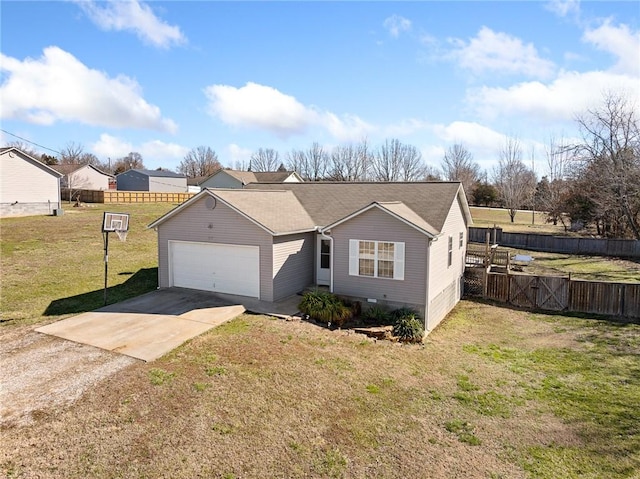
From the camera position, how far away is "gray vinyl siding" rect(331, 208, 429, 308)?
14.3m

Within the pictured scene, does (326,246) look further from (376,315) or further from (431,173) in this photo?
(431,173)

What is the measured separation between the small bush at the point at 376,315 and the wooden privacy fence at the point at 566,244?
16494 mm

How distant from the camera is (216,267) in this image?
16641mm

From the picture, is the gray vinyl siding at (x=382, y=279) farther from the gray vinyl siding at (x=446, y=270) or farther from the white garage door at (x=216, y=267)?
the white garage door at (x=216, y=267)

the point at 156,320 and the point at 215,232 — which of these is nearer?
the point at 156,320

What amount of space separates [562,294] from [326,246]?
390 inches

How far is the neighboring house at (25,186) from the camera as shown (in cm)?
3188

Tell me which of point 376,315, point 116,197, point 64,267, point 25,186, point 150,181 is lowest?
point 376,315

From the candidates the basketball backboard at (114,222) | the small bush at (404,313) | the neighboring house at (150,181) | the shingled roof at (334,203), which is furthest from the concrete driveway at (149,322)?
the neighboring house at (150,181)

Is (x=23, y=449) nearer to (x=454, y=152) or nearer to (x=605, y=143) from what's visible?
(x=605, y=143)

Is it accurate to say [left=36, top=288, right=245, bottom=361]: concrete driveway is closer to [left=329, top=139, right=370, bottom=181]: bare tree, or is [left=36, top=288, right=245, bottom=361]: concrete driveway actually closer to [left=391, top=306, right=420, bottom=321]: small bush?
Answer: [left=391, top=306, right=420, bottom=321]: small bush

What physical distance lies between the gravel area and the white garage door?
590 centimetres

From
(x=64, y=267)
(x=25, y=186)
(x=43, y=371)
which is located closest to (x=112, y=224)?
(x=43, y=371)

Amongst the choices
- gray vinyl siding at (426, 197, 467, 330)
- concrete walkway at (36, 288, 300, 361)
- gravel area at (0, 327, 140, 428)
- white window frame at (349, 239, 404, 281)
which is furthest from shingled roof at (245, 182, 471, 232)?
gravel area at (0, 327, 140, 428)
